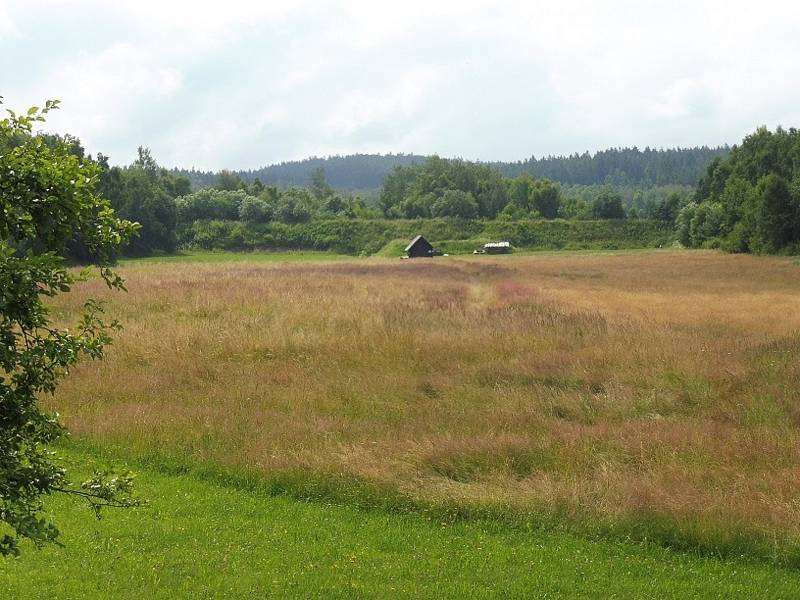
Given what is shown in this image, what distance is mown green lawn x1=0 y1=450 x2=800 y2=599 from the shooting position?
695 cm

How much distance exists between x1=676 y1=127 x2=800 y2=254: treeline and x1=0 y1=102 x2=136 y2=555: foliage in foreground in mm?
71242

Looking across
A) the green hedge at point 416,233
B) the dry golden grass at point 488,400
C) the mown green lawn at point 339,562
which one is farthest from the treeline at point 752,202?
the mown green lawn at point 339,562

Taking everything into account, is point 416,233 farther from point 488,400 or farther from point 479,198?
point 488,400

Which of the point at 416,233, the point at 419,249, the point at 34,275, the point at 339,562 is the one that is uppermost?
the point at 416,233

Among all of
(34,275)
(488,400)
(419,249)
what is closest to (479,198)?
(419,249)

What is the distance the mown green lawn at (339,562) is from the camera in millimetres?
6945

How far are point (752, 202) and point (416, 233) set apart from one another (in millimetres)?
63934

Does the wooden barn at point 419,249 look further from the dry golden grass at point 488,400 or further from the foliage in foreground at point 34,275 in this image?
the foliage in foreground at point 34,275

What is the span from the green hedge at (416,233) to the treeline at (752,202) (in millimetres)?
10476

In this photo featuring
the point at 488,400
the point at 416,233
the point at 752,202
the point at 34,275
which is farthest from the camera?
the point at 416,233

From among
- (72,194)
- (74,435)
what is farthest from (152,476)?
(72,194)

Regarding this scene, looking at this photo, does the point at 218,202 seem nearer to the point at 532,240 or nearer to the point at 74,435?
the point at 532,240

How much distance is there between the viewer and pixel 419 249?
104000 mm

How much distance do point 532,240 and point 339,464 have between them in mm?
117660
